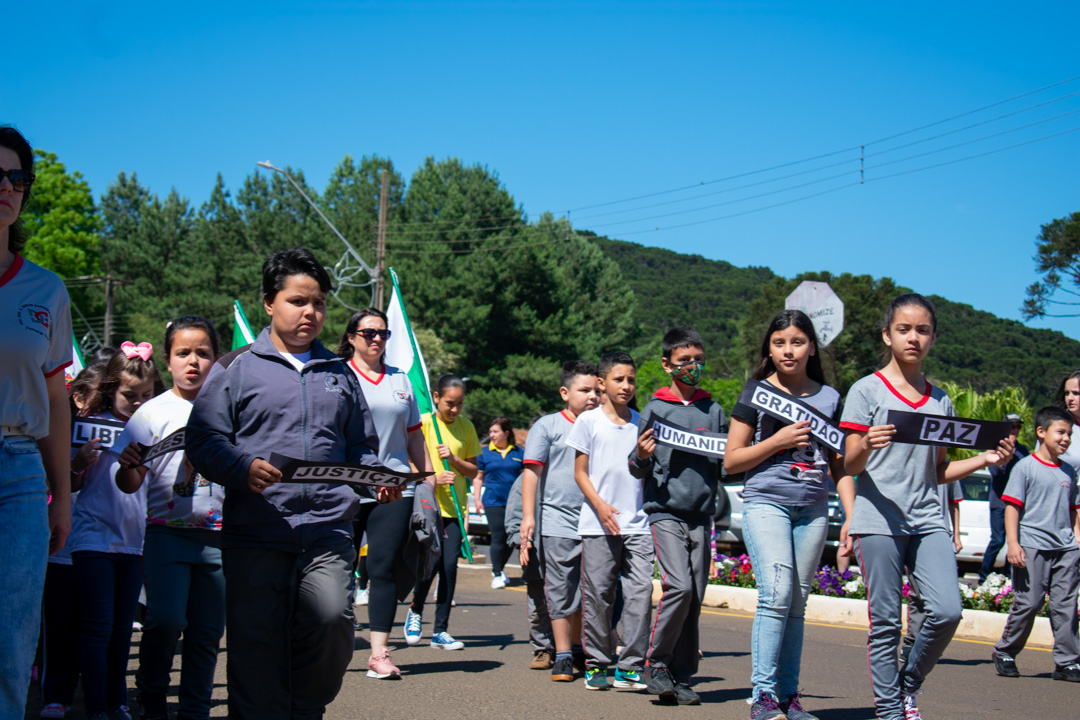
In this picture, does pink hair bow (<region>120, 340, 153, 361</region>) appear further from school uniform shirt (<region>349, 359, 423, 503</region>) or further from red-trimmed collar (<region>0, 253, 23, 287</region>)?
red-trimmed collar (<region>0, 253, 23, 287</region>)

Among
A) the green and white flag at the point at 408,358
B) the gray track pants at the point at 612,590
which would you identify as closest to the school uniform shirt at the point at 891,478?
the gray track pants at the point at 612,590

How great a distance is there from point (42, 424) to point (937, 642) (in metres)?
4.05

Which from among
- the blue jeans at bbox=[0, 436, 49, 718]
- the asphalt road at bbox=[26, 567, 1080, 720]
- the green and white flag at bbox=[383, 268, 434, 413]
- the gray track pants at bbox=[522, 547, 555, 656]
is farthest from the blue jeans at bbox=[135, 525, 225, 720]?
the green and white flag at bbox=[383, 268, 434, 413]

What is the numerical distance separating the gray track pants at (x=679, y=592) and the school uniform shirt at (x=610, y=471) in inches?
12.1

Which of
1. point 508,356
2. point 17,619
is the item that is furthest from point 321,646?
point 508,356

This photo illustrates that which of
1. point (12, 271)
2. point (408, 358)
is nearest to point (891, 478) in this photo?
point (12, 271)

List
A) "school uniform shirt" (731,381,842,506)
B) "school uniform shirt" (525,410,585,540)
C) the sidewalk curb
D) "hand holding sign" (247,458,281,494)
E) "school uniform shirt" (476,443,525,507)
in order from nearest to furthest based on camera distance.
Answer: "hand holding sign" (247,458,281,494)
"school uniform shirt" (731,381,842,506)
"school uniform shirt" (525,410,585,540)
the sidewalk curb
"school uniform shirt" (476,443,525,507)

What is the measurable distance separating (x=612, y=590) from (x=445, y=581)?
2324mm

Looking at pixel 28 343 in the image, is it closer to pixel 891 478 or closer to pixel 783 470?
pixel 783 470

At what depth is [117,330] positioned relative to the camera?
59.8 meters

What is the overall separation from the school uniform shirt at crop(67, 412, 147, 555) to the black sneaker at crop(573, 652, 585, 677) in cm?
311

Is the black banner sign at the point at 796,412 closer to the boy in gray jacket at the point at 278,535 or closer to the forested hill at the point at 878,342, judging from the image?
the boy in gray jacket at the point at 278,535

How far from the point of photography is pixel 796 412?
5.23m

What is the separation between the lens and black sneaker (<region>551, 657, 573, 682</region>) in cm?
689
